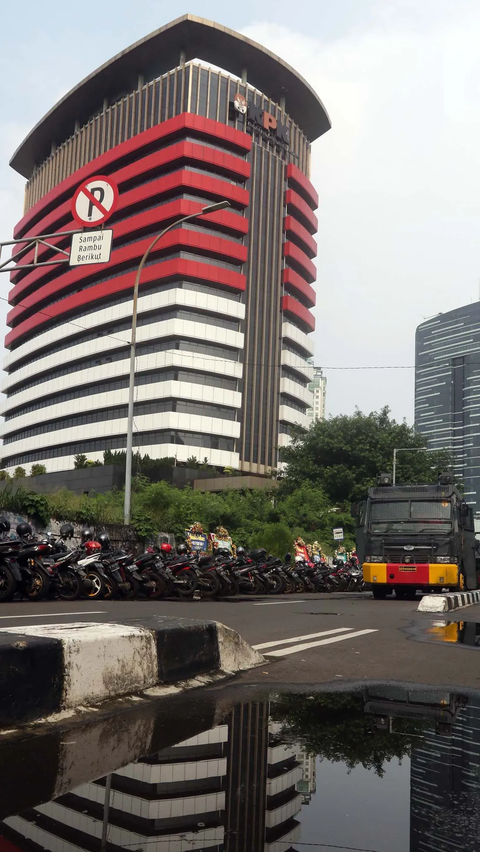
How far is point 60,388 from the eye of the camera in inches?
2847

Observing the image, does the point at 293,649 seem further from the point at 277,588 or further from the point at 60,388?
the point at 60,388

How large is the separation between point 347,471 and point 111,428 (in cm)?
2421

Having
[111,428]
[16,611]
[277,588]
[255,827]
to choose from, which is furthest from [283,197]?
[255,827]

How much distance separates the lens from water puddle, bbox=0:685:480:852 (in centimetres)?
233

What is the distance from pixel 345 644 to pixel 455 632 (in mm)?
2478

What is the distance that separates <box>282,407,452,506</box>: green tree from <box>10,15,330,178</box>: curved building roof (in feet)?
114

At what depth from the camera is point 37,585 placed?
1277 centimetres

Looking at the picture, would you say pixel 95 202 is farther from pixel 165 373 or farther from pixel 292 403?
pixel 292 403

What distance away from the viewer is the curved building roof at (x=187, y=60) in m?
64.6

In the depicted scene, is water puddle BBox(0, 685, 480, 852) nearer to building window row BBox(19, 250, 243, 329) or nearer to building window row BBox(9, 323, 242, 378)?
building window row BBox(9, 323, 242, 378)

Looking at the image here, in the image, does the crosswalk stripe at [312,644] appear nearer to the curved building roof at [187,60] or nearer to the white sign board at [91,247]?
the white sign board at [91,247]

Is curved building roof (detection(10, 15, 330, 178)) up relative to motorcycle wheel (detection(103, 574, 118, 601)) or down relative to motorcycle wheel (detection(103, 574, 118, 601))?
up

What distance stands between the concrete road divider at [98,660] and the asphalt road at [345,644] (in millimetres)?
365

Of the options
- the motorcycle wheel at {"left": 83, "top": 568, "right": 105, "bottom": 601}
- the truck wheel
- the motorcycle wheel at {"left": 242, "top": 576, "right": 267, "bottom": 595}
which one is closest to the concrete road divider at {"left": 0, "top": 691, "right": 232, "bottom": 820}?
the motorcycle wheel at {"left": 83, "top": 568, "right": 105, "bottom": 601}
